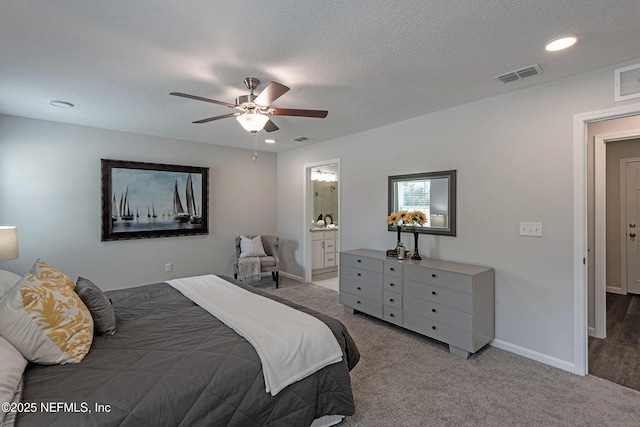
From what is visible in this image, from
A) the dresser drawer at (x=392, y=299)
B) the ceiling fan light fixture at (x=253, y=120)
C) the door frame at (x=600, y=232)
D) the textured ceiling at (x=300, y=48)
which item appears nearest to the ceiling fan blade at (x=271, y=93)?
the ceiling fan light fixture at (x=253, y=120)

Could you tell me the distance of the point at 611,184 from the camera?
15.5 ft

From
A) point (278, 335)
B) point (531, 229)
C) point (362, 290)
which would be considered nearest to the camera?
point (278, 335)

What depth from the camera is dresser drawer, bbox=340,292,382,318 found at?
357 centimetres

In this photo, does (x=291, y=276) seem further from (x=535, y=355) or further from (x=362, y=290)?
(x=535, y=355)

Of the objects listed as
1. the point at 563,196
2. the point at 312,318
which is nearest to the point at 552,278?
the point at 563,196

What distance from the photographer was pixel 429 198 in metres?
3.58

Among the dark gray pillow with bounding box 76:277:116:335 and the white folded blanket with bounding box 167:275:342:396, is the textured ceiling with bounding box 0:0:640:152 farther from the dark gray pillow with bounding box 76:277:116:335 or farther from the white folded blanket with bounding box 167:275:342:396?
the white folded blanket with bounding box 167:275:342:396

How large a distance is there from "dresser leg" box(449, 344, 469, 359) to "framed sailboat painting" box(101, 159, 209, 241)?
13.0 ft

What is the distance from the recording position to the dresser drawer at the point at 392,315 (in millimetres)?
A: 3342

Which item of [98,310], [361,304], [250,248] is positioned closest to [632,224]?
Answer: [361,304]

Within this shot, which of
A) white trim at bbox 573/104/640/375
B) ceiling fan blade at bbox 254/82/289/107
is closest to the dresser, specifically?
white trim at bbox 573/104/640/375

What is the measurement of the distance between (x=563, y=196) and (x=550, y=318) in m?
1.06

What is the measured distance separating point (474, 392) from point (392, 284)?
4.26 feet

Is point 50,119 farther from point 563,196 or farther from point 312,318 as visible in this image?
point 563,196
